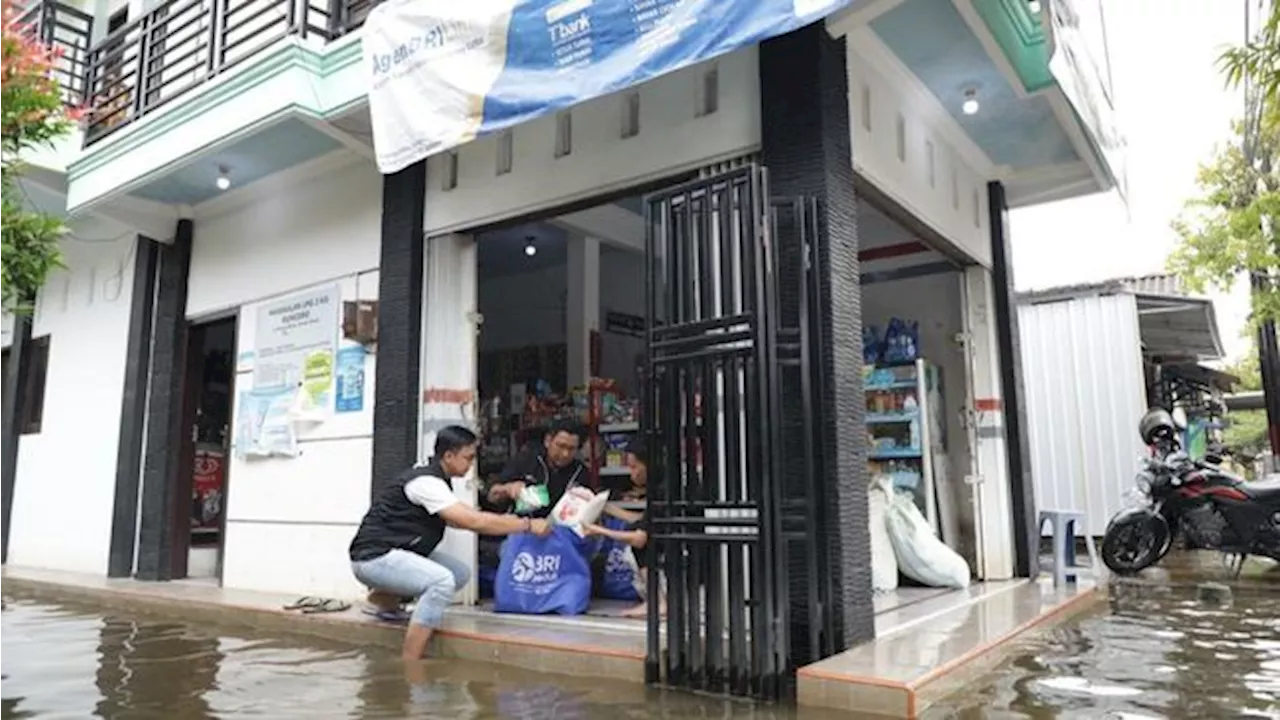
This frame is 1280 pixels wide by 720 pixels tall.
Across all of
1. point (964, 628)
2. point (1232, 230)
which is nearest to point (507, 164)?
point (964, 628)

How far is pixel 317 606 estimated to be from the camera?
5645 millimetres

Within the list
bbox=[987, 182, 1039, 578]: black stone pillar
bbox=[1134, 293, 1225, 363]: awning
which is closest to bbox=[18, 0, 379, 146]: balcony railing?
bbox=[987, 182, 1039, 578]: black stone pillar

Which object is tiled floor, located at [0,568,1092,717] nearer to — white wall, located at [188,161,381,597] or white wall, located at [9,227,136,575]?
white wall, located at [188,161,381,597]

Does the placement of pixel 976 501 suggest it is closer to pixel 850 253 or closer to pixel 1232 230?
pixel 850 253

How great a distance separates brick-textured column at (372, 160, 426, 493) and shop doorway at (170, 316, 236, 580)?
200cm

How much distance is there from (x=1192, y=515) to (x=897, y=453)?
2.38 metres

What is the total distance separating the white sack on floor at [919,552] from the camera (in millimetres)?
5953

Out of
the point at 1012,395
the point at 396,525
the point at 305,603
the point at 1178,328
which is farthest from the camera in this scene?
the point at 1178,328

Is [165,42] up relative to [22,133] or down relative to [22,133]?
up

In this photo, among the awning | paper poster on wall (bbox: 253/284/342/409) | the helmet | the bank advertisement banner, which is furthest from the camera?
the awning

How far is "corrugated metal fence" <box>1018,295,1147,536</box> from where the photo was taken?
28.6 ft


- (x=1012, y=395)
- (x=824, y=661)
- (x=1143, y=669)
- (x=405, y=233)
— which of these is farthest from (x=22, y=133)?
(x=1012, y=395)

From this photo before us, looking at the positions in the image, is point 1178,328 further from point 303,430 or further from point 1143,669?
point 303,430

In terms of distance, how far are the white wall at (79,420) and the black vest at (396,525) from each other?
4.49 m
